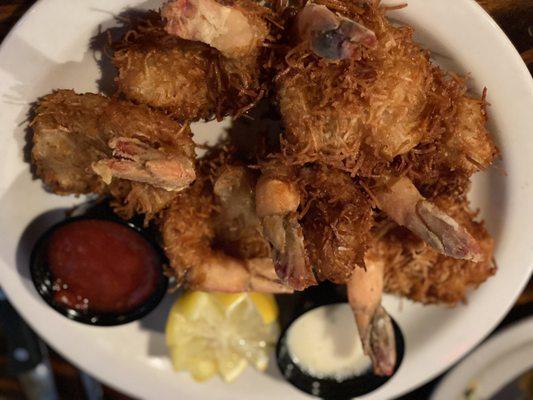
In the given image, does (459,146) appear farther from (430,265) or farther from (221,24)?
(221,24)

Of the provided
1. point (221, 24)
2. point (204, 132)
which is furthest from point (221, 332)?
point (221, 24)

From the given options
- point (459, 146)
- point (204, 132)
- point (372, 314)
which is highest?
point (459, 146)

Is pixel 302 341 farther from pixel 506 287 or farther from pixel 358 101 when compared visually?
pixel 358 101

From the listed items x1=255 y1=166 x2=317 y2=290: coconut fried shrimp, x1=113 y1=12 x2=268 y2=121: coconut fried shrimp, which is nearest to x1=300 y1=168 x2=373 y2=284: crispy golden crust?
x1=255 y1=166 x2=317 y2=290: coconut fried shrimp

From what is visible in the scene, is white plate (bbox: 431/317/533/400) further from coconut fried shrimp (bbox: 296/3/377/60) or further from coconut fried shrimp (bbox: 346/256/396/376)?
coconut fried shrimp (bbox: 296/3/377/60)

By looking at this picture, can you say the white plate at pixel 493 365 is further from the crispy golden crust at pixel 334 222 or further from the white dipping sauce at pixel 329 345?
the crispy golden crust at pixel 334 222

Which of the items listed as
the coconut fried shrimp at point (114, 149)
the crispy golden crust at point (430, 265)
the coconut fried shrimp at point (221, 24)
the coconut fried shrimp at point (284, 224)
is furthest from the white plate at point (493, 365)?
the coconut fried shrimp at point (221, 24)
